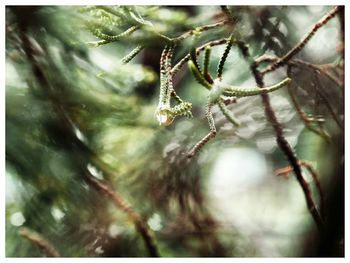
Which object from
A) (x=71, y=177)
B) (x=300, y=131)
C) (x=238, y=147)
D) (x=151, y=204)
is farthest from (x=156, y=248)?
(x=300, y=131)

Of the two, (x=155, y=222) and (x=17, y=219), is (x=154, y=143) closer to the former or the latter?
(x=155, y=222)

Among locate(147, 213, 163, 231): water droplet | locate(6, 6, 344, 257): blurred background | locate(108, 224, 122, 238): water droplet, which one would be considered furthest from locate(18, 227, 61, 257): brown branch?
locate(147, 213, 163, 231): water droplet

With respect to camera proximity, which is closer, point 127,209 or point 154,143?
point 127,209

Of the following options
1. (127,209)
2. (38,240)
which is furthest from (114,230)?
(38,240)

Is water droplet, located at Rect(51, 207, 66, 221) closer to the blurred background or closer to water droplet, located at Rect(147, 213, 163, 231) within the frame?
the blurred background

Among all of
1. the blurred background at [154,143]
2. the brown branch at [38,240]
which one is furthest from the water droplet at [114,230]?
the brown branch at [38,240]

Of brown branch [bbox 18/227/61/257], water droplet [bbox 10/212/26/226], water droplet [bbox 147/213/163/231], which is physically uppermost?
water droplet [bbox 10/212/26/226]

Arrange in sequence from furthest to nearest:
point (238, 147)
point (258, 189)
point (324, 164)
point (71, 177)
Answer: point (258, 189)
point (238, 147)
point (324, 164)
point (71, 177)
